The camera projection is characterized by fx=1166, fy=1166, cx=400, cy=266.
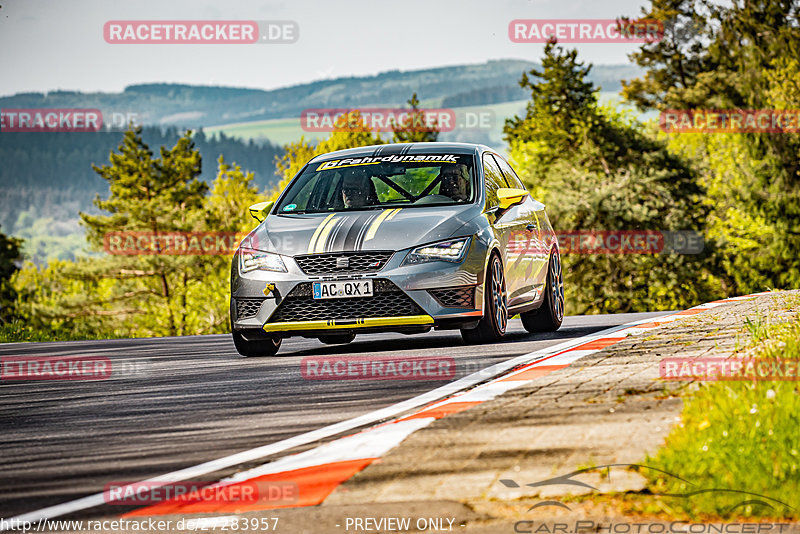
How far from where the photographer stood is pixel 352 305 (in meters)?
9.95

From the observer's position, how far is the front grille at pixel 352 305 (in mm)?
9898

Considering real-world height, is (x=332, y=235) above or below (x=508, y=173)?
below

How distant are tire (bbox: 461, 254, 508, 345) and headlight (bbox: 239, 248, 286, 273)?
1.78m

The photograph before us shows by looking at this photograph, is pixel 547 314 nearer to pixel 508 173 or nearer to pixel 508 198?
pixel 508 173

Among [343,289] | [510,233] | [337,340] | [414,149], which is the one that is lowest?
[337,340]

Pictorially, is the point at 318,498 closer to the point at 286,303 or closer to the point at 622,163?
the point at 286,303

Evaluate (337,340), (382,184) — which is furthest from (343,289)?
(337,340)

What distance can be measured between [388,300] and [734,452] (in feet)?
18.1

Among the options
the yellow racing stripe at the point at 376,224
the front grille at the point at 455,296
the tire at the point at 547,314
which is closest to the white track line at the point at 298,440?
the front grille at the point at 455,296

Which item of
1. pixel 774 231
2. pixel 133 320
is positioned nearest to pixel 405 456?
pixel 774 231

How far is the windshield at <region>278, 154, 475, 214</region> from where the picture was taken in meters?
Answer: 11.0

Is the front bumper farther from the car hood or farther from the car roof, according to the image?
the car roof

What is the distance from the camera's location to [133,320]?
74375 mm

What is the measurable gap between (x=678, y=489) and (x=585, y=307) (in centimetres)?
5074
